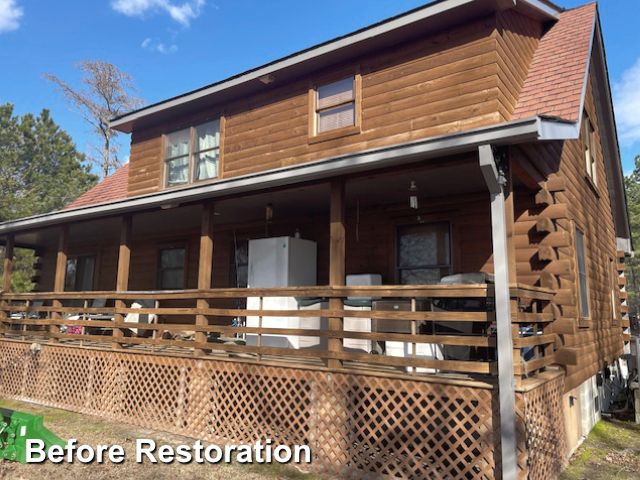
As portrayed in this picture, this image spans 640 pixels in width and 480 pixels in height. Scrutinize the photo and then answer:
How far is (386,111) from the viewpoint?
25.8ft

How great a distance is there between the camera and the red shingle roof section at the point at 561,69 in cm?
658

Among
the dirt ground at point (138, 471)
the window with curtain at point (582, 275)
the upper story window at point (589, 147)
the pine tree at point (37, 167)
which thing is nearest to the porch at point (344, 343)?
the dirt ground at point (138, 471)

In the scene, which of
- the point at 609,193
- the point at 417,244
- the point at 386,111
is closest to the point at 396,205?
the point at 417,244

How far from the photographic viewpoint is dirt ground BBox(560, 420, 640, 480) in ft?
18.6

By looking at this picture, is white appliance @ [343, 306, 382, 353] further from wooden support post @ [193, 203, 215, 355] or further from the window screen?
the window screen

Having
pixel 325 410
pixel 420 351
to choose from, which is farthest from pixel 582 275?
pixel 325 410

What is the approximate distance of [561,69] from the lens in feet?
24.7

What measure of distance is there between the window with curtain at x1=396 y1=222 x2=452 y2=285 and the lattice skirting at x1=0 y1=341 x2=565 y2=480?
8.45ft

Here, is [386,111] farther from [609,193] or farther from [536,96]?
[609,193]

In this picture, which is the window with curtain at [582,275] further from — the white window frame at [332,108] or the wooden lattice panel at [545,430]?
the white window frame at [332,108]

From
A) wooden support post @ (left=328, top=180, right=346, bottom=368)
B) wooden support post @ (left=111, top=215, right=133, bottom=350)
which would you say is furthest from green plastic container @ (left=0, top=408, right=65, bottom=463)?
wooden support post @ (left=328, top=180, right=346, bottom=368)

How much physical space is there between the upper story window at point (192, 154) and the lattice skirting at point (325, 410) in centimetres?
405

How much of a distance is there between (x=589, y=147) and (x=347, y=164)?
22.4 ft

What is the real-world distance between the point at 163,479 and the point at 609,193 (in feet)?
41.9
